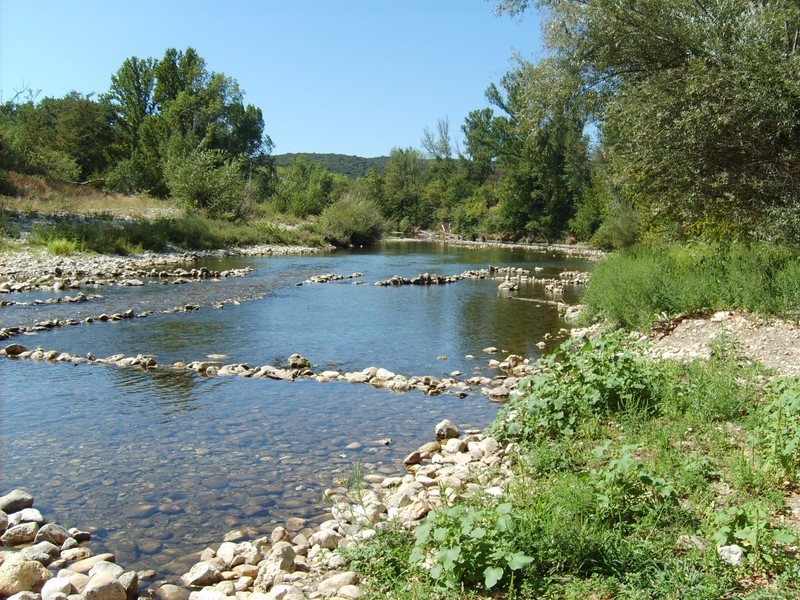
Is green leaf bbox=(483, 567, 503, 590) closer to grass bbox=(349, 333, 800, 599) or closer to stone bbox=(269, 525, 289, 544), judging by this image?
grass bbox=(349, 333, 800, 599)

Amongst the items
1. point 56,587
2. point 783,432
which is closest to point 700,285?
point 783,432

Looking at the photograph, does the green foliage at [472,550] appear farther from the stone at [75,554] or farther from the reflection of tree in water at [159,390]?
the reflection of tree in water at [159,390]

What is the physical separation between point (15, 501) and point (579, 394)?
5.60 metres

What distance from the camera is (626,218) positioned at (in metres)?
39.6

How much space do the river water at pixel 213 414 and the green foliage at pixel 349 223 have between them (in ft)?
112

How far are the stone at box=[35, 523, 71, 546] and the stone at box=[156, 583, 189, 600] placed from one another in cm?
118

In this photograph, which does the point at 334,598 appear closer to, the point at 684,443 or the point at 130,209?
the point at 684,443

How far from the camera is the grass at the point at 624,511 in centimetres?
389

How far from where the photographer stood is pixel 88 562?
195 inches

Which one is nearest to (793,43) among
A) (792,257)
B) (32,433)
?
(792,257)

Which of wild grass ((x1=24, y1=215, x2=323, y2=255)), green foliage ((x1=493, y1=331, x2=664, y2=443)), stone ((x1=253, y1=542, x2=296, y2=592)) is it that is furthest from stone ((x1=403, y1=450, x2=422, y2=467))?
wild grass ((x1=24, y1=215, x2=323, y2=255))

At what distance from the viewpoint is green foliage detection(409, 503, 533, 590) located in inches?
151

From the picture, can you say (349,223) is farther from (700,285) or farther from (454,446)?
(454,446)

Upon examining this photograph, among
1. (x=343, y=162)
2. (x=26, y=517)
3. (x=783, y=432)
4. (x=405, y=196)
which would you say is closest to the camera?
(x=783, y=432)
